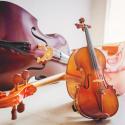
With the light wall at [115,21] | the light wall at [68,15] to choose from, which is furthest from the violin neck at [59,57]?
the light wall at [115,21]

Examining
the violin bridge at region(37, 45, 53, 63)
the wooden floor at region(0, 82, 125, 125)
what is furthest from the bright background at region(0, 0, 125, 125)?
the violin bridge at region(37, 45, 53, 63)

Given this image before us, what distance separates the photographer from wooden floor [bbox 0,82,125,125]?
0.55m

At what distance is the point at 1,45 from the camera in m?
0.72

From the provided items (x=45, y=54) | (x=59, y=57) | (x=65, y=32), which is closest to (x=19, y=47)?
(x=45, y=54)

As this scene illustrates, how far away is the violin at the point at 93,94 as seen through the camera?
1.83 feet

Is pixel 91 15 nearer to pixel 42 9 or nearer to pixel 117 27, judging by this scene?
pixel 117 27

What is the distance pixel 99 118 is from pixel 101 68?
18 centimetres

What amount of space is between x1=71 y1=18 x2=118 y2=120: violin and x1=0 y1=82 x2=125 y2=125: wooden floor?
27 millimetres

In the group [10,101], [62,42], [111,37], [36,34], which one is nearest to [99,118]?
[10,101]

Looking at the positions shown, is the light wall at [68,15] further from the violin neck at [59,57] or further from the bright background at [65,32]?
the violin neck at [59,57]

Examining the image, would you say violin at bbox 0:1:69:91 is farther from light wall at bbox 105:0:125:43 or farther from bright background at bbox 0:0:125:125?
light wall at bbox 105:0:125:43

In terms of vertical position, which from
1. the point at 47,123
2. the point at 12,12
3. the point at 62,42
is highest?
the point at 12,12

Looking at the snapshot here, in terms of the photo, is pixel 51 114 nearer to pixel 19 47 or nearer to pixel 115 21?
pixel 19 47

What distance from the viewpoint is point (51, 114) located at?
1.98ft
